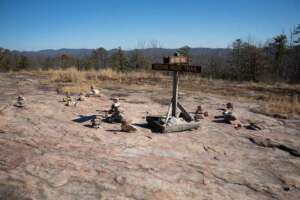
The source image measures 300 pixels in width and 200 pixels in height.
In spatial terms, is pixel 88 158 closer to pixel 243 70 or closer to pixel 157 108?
pixel 157 108

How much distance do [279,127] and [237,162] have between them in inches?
112

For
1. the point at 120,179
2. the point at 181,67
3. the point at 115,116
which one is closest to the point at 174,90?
the point at 181,67

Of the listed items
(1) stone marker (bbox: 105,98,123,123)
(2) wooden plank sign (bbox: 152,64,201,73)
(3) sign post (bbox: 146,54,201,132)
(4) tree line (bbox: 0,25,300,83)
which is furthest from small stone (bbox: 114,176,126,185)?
(4) tree line (bbox: 0,25,300,83)

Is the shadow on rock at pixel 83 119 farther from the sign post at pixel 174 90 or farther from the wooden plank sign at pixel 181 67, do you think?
the wooden plank sign at pixel 181 67

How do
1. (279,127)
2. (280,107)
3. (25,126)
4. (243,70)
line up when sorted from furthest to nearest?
(243,70) < (280,107) < (279,127) < (25,126)

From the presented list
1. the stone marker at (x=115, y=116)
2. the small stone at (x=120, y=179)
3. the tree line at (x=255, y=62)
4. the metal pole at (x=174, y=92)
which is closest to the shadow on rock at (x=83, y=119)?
the stone marker at (x=115, y=116)

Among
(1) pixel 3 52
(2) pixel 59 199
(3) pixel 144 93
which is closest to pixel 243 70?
(3) pixel 144 93

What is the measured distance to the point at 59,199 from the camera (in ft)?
9.66

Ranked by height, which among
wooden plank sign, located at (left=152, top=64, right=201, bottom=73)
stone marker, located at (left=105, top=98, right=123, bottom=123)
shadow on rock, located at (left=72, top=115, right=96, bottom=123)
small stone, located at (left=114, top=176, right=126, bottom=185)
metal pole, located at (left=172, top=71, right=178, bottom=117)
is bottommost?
small stone, located at (left=114, top=176, right=126, bottom=185)

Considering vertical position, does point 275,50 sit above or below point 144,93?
above

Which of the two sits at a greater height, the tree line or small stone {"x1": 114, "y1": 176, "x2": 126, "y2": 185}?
the tree line

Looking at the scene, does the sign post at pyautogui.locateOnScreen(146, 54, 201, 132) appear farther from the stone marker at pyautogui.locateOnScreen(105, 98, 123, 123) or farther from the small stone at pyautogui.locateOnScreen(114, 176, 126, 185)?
the small stone at pyautogui.locateOnScreen(114, 176, 126, 185)

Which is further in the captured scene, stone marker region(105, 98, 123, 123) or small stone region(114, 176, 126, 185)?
stone marker region(105, 98, 123, 123)

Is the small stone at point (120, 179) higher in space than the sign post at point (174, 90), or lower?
lower
